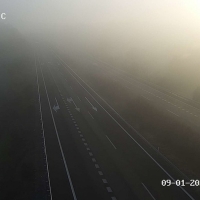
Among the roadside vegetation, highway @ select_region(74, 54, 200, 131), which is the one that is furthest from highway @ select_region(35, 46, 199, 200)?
the roadside vegetation

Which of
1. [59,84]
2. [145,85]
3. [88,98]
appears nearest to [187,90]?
[145,85]

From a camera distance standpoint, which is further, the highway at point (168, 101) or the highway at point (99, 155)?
Answer: the highway at point (168, 101)

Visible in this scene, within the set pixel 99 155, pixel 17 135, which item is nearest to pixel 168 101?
pixel 99 155

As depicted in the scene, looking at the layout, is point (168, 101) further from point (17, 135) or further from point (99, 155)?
point (17, 135)

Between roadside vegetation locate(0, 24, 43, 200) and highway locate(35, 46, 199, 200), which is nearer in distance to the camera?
highway locate(35, 46, 199, 200)

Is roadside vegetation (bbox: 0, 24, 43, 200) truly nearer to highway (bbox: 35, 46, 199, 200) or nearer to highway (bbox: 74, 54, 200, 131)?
highway (bbox: 35, 46, 199, 200)

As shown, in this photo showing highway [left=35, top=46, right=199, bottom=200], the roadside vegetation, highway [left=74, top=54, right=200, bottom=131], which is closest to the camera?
highway [left=35, top=46, right=199, bottom=200]

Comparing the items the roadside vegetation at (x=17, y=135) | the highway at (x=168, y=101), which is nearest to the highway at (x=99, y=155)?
the highway at (x=168, y=101)

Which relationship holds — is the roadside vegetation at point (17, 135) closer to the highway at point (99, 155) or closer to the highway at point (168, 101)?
the highway at point (99, 155)

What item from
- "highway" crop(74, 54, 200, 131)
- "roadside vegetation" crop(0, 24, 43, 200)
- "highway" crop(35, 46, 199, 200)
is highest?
"highway" crop(74, 54, 200, 131)
